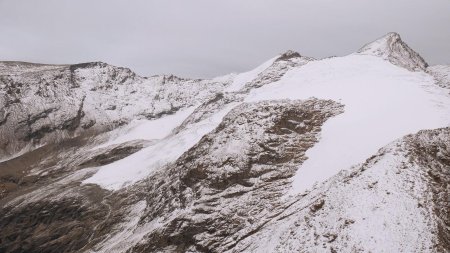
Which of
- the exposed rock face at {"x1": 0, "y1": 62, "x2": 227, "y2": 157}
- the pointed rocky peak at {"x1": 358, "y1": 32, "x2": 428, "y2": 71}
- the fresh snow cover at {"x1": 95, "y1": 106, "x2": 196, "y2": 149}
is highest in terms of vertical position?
the pointed rocky peak at {"x1": 358, "y1": 32, "x2": 428, "y2": 71}

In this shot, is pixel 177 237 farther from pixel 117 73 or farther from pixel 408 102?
pixel 117 73

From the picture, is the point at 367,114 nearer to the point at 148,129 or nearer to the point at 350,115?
the point at 350,115

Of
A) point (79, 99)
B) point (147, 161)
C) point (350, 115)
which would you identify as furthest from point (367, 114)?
point (79, 99)

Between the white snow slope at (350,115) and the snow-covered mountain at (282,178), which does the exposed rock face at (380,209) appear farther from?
the white snow slope at (350,115)

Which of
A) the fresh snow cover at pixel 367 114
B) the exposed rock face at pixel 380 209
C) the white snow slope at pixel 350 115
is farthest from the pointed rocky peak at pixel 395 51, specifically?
the exposed rock face at pixel 380 209

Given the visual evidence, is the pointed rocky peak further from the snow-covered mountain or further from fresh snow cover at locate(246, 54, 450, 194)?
fresh snow cover at locate(246, 54, 450, 194)

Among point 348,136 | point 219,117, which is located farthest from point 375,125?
point 219,117

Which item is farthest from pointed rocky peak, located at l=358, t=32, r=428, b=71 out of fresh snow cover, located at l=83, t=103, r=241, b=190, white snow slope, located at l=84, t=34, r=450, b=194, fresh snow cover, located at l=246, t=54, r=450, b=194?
fresh snow cover, located at l=83, t=103, r=241, b=190
